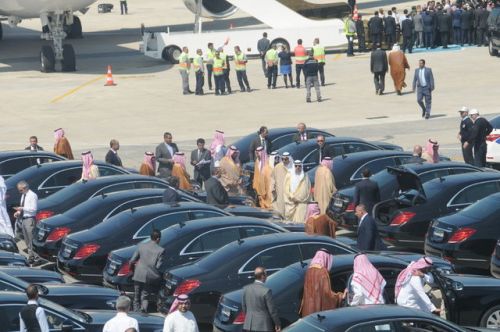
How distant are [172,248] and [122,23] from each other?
4500cm

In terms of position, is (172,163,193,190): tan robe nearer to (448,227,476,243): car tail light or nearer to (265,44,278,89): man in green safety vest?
(448,227,476,243): car tail light

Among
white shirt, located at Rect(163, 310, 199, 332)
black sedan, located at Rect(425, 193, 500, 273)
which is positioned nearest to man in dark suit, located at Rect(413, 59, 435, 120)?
black sedan, located at Rect(425, 193, 500, 273)

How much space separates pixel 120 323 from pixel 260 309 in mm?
1702

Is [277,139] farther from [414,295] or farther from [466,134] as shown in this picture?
[414,295]

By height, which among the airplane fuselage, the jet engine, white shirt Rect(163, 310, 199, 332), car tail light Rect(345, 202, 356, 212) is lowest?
car tail light Rect(345, 202, 356, 212)

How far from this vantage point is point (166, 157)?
82.3ft

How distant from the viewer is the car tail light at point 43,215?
798 inches

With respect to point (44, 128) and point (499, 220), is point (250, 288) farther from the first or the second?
point (44, 128)

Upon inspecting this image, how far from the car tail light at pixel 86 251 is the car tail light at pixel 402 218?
4781mm

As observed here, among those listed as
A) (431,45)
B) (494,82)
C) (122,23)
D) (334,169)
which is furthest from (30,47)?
(334,169)

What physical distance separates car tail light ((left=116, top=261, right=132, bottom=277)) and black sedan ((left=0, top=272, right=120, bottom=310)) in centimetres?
124

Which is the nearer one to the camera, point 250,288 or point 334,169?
point 250,288

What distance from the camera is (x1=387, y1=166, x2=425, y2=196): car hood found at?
1975cm

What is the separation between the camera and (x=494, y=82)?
126ft
